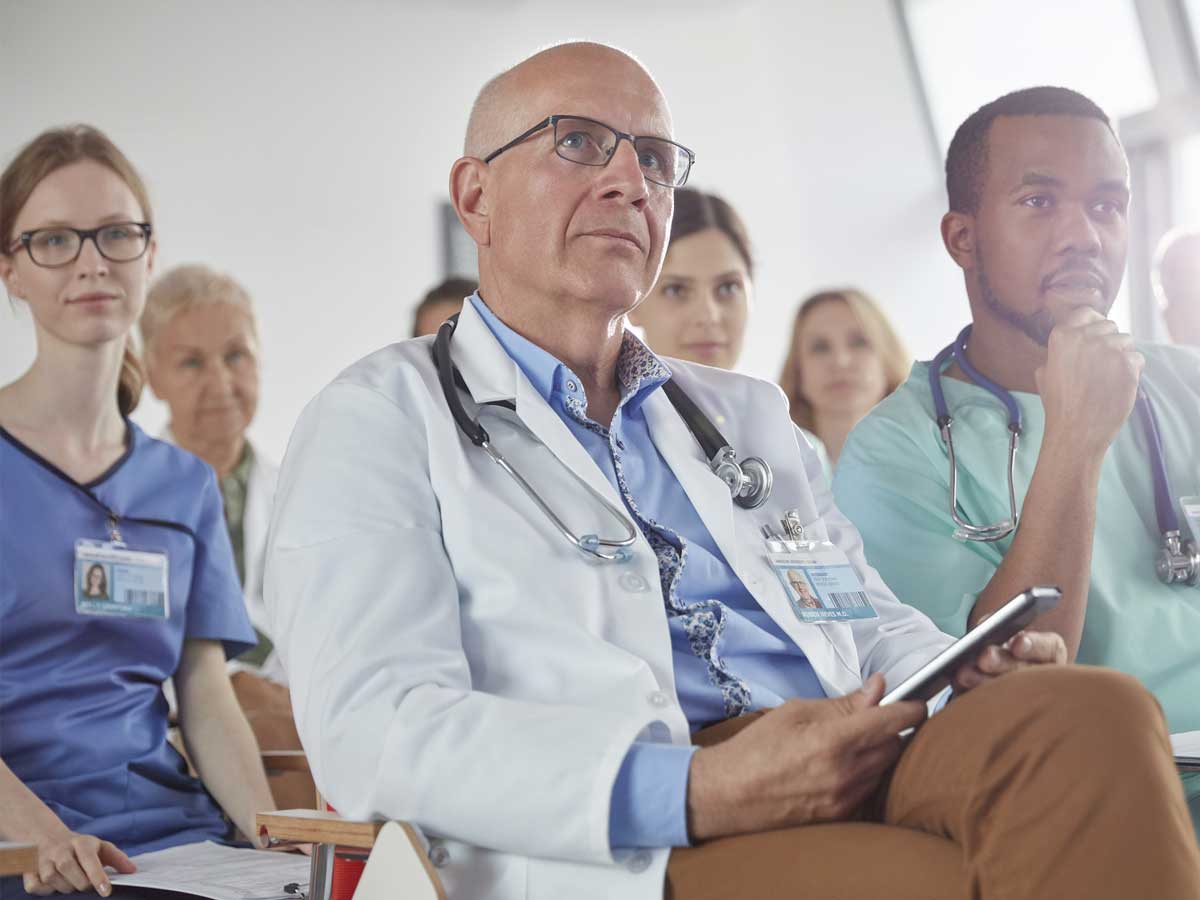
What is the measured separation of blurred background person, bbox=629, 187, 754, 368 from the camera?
350cm

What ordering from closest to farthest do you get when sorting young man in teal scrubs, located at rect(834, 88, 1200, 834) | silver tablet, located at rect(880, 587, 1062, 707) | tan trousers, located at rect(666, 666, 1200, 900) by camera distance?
tan trousers, located at rect(666, 666, 1200, 900) → silver tablet, located at rect(880, 587, 1062, 707) → young man in teal scrubs, located at rect(834, 88, 1200, 834)

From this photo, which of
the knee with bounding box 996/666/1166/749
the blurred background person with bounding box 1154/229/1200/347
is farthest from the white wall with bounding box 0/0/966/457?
the knee with bounding box 996/666/1166/749

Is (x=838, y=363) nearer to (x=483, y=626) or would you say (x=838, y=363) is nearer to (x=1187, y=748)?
(x=1187, y=748)

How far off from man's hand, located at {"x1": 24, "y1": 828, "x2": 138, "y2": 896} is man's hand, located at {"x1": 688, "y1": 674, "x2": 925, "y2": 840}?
0.87 metres

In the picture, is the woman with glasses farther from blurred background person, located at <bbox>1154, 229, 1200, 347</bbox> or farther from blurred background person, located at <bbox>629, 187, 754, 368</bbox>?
blurred background person, located at <bbox>1154, 229, 1200, 347</bbox>

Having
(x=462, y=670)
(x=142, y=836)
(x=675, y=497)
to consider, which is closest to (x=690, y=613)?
(x=675, y=497)

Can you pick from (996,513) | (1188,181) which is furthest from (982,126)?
(1188,181)

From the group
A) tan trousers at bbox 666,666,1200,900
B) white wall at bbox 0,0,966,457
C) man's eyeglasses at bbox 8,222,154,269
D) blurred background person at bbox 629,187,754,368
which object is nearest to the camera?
tan trousers at bbox 666,666,1200,900

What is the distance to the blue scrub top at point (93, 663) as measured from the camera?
197 cm

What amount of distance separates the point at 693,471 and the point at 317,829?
0.69m

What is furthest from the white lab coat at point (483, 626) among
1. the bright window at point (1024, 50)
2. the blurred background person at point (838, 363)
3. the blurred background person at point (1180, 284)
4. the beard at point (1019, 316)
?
the bright window at point (1024, 50)

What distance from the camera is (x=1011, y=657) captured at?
53.6 inches

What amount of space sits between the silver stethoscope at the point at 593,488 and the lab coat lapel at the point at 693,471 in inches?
0.6

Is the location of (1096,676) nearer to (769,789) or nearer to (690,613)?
(769,789)
